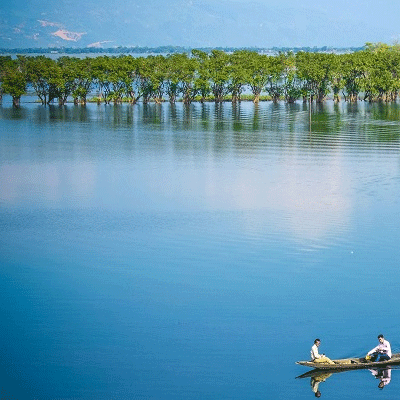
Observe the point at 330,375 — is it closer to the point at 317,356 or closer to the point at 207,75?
the point at 317,356

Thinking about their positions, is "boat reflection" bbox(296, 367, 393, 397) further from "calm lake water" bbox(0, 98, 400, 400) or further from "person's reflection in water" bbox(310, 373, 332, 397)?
"calm lake water" bbox(0, 98, 400, 400)

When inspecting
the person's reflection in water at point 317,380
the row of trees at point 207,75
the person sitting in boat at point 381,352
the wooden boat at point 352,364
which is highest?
the row of trees at point 207,75

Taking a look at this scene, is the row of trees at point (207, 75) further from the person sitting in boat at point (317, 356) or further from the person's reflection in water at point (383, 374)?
the person's reflection in water at point (383, 374)

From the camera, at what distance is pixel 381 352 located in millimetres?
19906

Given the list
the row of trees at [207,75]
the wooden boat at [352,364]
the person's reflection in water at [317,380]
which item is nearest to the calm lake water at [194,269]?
the person's reflection in water at [317,380]

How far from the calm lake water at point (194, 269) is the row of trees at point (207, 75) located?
3350 centimetres

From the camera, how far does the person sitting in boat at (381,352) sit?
19.8 meters

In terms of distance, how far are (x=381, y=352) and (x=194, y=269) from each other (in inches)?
342

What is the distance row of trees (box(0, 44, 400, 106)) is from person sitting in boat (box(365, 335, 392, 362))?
222ft

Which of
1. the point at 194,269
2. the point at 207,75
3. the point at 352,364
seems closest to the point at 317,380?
the point at 352,364

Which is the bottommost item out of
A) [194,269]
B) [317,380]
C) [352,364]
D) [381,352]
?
[317,380]

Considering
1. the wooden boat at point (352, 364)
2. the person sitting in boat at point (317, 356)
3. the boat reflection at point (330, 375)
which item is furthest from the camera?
the wooden boat at point (352, 364)

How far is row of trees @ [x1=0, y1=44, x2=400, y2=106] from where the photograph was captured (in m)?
85.6

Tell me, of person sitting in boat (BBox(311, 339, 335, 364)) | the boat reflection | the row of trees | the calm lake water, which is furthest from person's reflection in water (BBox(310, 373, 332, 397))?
the row of trees
